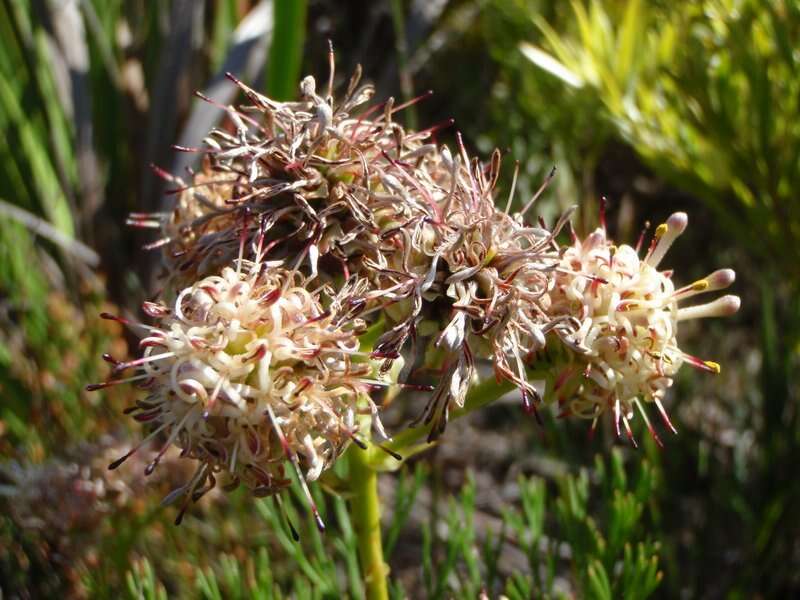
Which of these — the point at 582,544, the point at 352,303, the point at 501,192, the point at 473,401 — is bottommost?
the point at 582,544

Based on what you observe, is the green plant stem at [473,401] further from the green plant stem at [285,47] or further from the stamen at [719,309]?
the green plant stem at [285,47]

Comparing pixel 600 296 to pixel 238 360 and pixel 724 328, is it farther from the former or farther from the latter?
pixel 724 328

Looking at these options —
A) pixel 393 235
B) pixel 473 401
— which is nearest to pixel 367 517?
pixel 473 401

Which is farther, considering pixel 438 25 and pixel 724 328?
pixel 438 25

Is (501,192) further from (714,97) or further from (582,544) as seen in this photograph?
(582,544)

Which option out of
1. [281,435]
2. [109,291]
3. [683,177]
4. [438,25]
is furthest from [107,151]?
[281,435]

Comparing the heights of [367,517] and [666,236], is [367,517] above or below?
below
